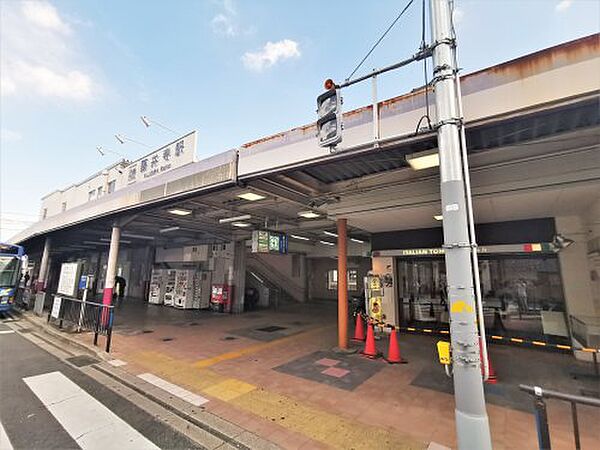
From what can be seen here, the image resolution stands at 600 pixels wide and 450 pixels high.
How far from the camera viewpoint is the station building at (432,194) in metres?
3.01

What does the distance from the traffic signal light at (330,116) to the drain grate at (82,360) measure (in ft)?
23.6

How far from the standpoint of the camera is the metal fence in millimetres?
7548

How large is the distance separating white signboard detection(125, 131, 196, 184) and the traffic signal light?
186 inches

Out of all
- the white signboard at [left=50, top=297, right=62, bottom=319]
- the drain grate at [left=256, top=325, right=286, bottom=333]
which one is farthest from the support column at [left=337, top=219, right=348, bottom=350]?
the white signboard at [left=50, top=297, right=62, bottom=319]

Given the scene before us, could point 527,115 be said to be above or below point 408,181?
below

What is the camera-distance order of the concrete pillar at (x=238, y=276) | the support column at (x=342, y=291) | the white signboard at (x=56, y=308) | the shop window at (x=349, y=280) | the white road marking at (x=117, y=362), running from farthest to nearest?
1. the shop window at (x=349, y=280)
2. the concrete pillar at (x=238, y=276)
3. the white signboard at (x=56, y=308)
4. the support column at (x=342, y=291)
5. the white road marking at (x=117, y=362)

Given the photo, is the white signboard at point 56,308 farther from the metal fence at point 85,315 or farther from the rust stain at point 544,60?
the rust stain at point 544,60

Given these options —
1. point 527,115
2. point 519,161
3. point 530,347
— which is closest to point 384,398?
point 527,115

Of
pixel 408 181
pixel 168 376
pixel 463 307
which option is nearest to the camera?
pixel 463 307

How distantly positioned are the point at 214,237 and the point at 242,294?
11.3ft

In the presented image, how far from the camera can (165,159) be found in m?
8.15

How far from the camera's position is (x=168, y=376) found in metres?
5.40

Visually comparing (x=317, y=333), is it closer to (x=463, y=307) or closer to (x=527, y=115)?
(x=463, y=307)

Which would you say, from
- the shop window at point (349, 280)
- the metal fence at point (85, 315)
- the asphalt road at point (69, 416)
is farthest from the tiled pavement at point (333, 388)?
the shop window at point (349, 280)
